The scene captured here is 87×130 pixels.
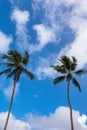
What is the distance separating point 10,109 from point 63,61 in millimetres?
13088

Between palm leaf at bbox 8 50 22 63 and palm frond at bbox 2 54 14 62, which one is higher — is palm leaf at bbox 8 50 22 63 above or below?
above

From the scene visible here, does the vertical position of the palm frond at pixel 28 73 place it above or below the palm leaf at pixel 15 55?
below

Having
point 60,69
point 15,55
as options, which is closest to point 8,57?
point 15,55

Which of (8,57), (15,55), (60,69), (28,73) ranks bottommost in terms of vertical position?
(60,69)

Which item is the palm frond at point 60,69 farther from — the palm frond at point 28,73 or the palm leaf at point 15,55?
the palm leaf at point 15,55

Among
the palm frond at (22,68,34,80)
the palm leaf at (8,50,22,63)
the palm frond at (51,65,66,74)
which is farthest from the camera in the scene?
the palm frond at (22,68,34,80)

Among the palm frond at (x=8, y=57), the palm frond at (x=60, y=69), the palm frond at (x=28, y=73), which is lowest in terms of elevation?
the palm frond at (x=60, y=69)

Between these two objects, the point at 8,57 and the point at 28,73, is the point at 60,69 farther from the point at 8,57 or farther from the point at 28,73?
the point at 8,57

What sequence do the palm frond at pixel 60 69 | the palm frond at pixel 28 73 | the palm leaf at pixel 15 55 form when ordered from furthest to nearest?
the palm frond at pixel 28 73 < the palm leaf at pixel 15 55 < the palm frond at pixel 60 69

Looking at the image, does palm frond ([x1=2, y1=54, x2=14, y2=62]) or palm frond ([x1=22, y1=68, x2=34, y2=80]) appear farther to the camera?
palm frond ([x1=22, y1=68, x2=34, y2=80])

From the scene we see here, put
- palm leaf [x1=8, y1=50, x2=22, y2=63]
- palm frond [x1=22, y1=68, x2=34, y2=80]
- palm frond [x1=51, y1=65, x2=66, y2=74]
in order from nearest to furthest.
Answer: palm frond [x1=51, y1=65, x2=66, y2=74], palm leaf [x1=8, y1=50, x2=22, y2=63], palm frond [x1=22, y1=68, x2=34, y2=80]

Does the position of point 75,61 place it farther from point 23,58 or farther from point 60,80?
point 23,58

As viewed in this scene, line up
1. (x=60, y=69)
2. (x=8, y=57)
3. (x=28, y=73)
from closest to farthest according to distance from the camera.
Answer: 1. (x=60, y=69)
2. (x=8, y=57)
3. (x=28, y=73)

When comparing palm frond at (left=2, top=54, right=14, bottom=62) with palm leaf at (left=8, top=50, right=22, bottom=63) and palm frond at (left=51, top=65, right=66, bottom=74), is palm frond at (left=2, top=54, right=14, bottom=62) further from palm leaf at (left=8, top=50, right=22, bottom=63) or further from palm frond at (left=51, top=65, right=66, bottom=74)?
palm frond at (left=51, top=65, right=66, bottom=74)
